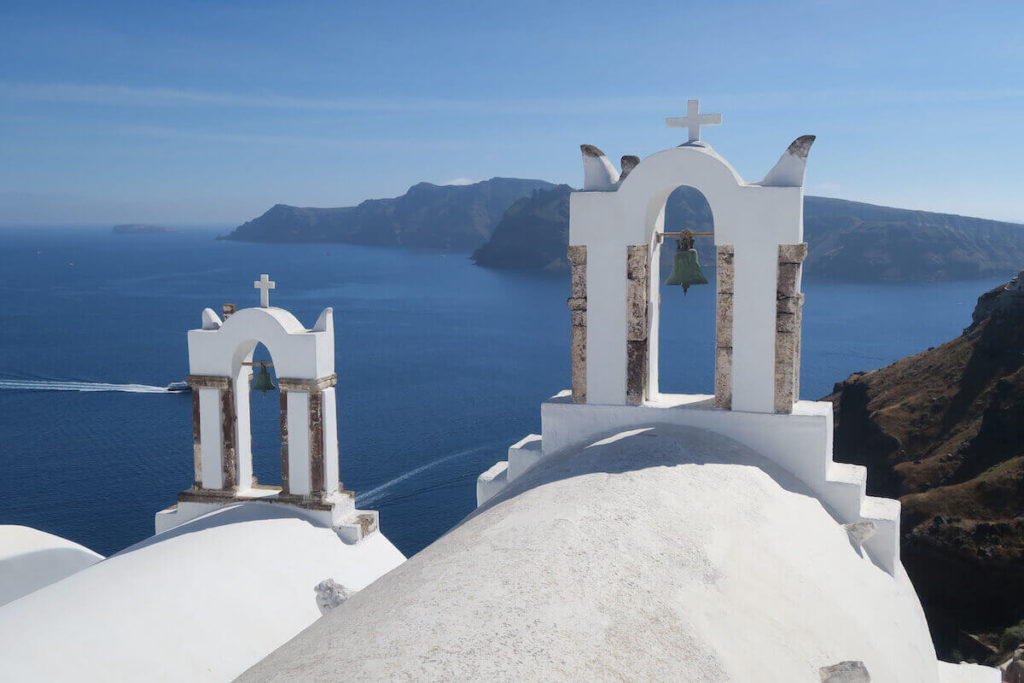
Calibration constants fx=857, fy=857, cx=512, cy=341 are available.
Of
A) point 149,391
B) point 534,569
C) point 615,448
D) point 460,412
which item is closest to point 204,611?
point 615,448

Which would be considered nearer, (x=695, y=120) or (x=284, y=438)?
(x=695, y=120)

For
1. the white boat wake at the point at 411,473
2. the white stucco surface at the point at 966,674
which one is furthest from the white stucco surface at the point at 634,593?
the white boat wake at the point at 411,473

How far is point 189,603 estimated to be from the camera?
718cm

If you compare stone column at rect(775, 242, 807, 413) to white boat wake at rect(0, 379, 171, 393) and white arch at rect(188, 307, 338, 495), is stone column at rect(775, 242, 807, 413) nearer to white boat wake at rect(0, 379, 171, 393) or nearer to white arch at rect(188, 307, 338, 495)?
white arch at rect(188, 307, 338, 495)

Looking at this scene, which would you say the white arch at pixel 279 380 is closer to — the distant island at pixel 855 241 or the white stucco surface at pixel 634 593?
the white stucco surface at pixel 634 593

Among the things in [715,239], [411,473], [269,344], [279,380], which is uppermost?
[715,239]

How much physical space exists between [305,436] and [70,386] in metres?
46.8

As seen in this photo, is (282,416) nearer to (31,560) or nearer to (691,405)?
(31,560)

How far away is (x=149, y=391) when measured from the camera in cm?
4909

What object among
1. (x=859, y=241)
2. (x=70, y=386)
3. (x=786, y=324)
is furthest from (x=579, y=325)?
(x=859, y=241)

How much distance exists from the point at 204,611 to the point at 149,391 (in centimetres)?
4569

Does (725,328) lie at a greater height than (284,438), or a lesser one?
greater

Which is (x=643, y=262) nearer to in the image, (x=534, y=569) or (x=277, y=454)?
(x=534, y=569)

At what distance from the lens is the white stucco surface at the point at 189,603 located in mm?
6137
